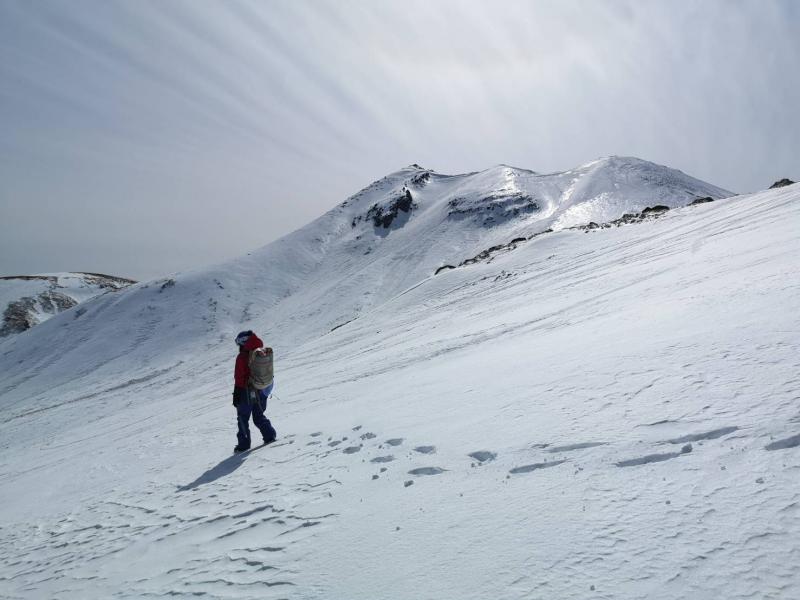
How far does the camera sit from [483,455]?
5.47m

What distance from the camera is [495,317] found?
18.3 m

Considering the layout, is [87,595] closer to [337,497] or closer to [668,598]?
[337,497]

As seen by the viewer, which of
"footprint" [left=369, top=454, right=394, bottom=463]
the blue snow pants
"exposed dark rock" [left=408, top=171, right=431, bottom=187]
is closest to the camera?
"footprint" [left=369, top=454, right=394, bottom=463]

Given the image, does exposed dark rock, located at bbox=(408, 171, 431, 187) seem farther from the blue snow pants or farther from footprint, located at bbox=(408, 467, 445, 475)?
footprint, located at bbox=(408, 467, 445, 475)

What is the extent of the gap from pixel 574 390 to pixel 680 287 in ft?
22.1

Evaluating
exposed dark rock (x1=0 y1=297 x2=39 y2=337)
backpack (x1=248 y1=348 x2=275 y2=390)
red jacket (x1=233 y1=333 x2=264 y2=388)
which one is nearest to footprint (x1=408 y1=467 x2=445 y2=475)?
backpack (x1=248 y1=348 x2=275 y2=390)

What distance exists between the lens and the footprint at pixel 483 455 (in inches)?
210

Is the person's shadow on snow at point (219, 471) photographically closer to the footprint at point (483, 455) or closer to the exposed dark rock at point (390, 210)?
the footprint at point (483, 455)

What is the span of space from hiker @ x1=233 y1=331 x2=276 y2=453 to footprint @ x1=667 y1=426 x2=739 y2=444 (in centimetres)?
705

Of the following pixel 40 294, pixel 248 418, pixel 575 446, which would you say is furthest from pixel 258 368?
pixel 40 294

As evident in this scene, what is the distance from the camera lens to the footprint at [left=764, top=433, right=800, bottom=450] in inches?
149

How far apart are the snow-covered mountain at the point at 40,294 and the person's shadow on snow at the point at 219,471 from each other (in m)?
97.6

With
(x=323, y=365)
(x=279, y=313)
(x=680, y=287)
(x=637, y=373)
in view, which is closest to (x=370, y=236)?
(x=279, y=313)

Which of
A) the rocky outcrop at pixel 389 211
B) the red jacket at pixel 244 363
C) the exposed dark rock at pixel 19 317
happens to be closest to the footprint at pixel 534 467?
the red jacket at pixel 244 363
